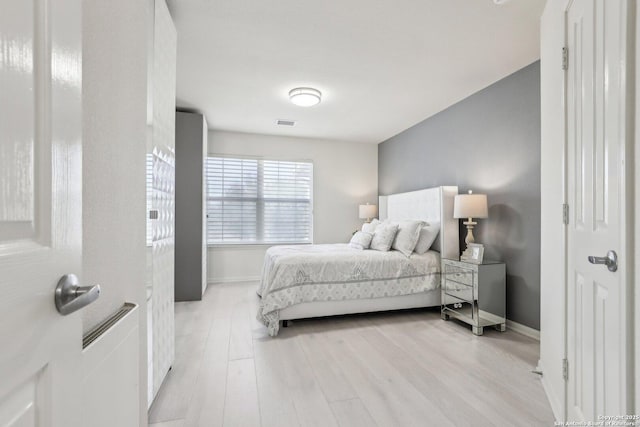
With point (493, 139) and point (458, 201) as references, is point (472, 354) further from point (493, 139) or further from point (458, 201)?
point (493, 139)

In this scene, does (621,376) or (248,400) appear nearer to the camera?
(621,376)

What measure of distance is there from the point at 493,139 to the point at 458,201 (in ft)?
2.67

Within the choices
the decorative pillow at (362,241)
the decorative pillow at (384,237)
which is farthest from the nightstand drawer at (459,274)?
the decorative pillow at (362,241)

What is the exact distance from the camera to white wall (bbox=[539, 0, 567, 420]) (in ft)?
5.29

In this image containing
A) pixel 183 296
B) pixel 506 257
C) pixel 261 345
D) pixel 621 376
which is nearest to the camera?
pixel 621 376

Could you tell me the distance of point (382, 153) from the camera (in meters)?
5.84

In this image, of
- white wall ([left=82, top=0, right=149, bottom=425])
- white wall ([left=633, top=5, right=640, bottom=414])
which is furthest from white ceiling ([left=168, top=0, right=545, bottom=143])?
white wall ([left=633, top=5, right=640, bottom=414])

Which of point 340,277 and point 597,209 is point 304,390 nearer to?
point 340,277

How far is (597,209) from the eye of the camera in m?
1.20

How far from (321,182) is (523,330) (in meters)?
3.83

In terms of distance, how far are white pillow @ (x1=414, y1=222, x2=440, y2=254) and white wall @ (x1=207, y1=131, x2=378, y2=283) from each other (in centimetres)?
220

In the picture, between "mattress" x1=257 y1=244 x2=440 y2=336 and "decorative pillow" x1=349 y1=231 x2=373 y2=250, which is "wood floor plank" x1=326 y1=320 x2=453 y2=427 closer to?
"mattress" x1=257 y1=244 x2=440 y2=336

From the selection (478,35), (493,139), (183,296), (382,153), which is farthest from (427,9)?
(183,296)

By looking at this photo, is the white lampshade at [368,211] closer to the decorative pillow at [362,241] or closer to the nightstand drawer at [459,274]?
the decorative pillow at [362,241]
